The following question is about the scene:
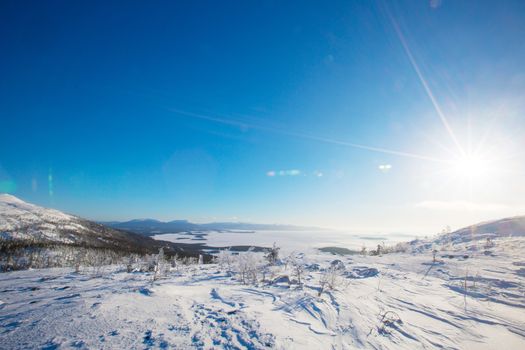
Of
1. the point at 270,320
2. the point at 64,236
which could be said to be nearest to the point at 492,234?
the point at 270,320

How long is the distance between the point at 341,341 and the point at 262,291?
145 inches

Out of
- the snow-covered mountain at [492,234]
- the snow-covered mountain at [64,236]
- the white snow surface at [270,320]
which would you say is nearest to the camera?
the white snow surface at [270,320]

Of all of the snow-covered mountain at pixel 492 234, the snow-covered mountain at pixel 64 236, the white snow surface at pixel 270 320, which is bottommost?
the snow-covered mountain at pixel 64 236

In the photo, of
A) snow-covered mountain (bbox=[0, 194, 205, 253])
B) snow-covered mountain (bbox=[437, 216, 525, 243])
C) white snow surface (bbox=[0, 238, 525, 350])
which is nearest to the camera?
white snow surface (bbox=[0, 238, 525, 350])

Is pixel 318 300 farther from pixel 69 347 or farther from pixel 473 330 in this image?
pixel 69 347

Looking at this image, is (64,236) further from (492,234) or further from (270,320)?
(492,234)

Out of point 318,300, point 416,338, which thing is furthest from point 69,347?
point 416,338

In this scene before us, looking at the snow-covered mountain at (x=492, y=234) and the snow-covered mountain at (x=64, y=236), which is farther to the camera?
the snow-covered mountain at (x=64, y=236)

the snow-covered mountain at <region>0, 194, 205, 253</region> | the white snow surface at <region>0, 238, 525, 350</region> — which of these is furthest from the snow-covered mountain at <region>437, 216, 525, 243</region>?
the snow-covered mountain at <region>0, 194, 205, 253</region>

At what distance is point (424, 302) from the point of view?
23.1 feet

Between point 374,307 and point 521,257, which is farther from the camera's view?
point 521,257

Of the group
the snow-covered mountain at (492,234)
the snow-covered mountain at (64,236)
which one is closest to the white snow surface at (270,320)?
the snow-covered mountain at (492,234)

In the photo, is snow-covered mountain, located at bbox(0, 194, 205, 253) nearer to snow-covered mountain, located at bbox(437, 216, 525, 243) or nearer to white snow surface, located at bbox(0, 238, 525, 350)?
snow-covered mountain, located at bbox(437, 216, 525, 243)

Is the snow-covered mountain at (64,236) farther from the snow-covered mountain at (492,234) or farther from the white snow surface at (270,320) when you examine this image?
the white snow surface at (270,320)
